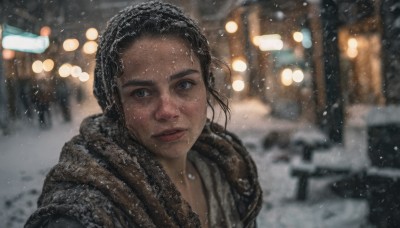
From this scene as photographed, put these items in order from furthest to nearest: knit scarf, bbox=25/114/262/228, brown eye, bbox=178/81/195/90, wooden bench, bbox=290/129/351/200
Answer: wooden bench, bbox=290/129/351/200 → brown eye, bbox=178/81/195/90 → knit scarf, bbox=25/114/262/228

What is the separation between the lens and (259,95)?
21922 millimetres

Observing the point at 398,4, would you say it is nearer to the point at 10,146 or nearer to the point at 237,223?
the point at 237,223

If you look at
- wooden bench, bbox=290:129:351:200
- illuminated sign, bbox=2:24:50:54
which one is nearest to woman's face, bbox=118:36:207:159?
wooden bench, bbox=290:129:351:200

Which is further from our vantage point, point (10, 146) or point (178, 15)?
point (10, 146)

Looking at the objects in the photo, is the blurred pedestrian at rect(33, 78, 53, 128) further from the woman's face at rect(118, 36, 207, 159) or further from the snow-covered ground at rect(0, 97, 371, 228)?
the woman's face at rect(118, 36, 207, 159)

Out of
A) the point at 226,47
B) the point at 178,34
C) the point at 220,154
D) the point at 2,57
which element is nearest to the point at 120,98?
the point at 178,34

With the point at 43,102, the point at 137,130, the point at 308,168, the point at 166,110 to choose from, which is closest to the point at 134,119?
the point at 137,130

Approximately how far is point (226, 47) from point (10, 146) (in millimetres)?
16617

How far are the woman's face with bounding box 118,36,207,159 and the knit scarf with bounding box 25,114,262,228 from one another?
9 centimetres

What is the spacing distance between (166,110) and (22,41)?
1633 cm

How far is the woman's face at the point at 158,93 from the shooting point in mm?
1802

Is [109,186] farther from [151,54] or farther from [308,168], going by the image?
[308,168]

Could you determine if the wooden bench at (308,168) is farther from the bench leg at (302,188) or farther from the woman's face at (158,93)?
the woman's face at (158,93)

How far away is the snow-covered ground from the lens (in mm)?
6188
